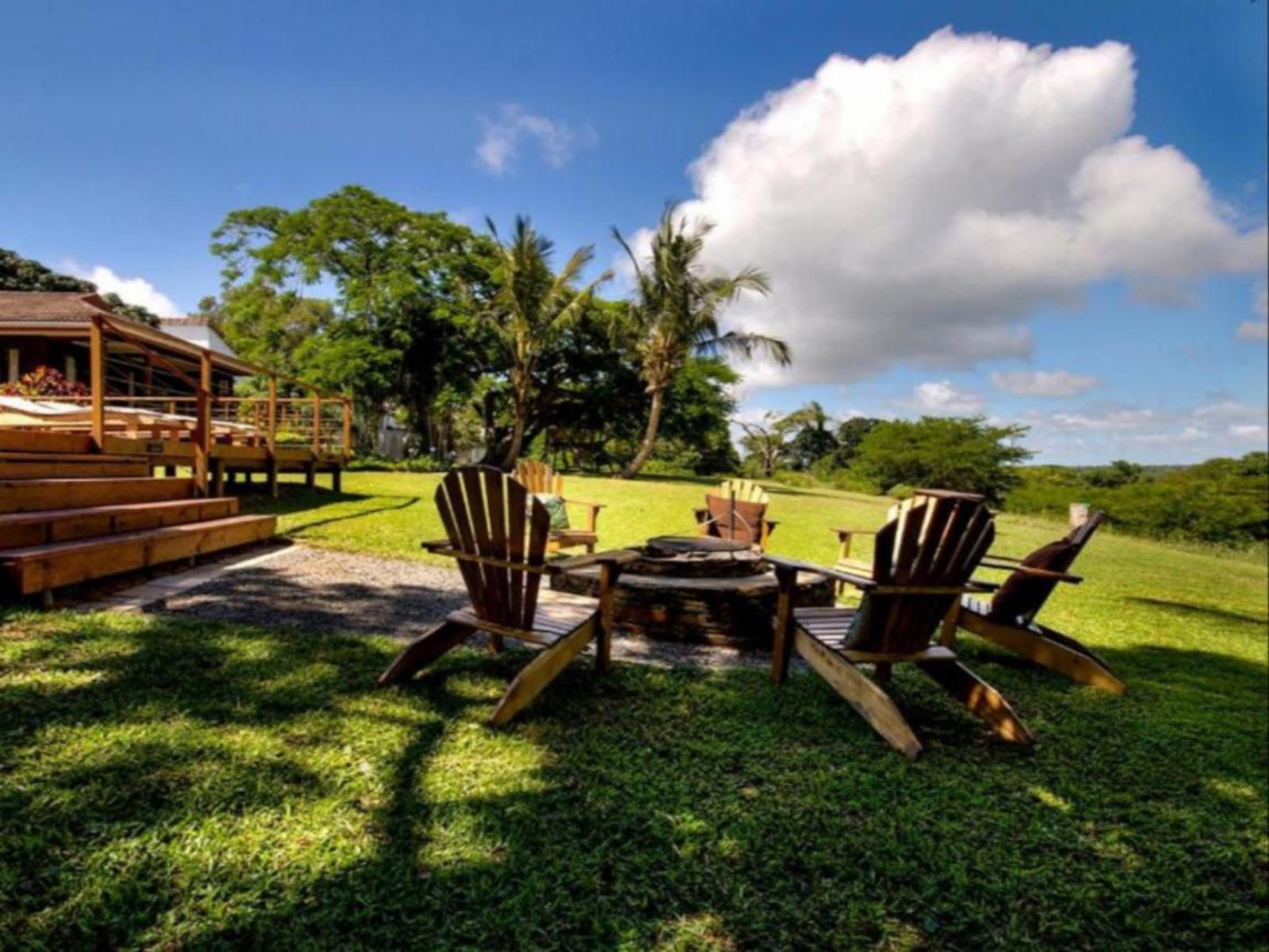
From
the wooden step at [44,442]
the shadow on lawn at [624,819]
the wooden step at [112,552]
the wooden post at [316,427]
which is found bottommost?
the shadow on lawn at [624,819]

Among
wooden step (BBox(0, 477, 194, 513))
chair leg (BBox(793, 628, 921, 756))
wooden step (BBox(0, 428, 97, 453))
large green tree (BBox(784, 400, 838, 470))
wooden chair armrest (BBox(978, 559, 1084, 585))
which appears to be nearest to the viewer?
chair leg (BBox(793, 628, 921, 756))

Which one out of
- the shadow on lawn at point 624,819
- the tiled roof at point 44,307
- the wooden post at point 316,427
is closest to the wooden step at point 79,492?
the tiled roof at point 44,307

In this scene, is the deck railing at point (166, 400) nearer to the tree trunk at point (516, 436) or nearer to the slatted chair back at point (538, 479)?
the slatted chair back at point (538, 479)

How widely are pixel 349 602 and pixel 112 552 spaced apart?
4.88 ft

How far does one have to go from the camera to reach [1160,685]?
3.55m

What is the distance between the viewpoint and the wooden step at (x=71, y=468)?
420 centimetres


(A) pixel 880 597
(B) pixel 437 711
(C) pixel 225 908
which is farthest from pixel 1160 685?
(C) pixel 225 908

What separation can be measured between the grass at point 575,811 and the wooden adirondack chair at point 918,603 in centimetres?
20

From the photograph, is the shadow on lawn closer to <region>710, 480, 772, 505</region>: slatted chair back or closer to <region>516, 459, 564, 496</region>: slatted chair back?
<region>710, 480, 772, 505</region>: slatted chair back

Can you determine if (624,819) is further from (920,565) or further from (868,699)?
(920,565)

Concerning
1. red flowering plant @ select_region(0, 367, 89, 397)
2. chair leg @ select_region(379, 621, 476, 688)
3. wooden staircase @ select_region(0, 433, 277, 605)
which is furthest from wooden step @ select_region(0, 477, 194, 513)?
chair leg @ select_region(379, 621, 476, 688)

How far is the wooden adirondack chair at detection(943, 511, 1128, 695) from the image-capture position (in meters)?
3.41

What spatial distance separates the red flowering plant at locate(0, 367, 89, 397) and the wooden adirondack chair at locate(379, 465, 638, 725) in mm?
5711

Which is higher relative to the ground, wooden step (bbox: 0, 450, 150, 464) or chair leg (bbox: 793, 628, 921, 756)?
wooden step (bbox: 0, 450, 150, 464)
